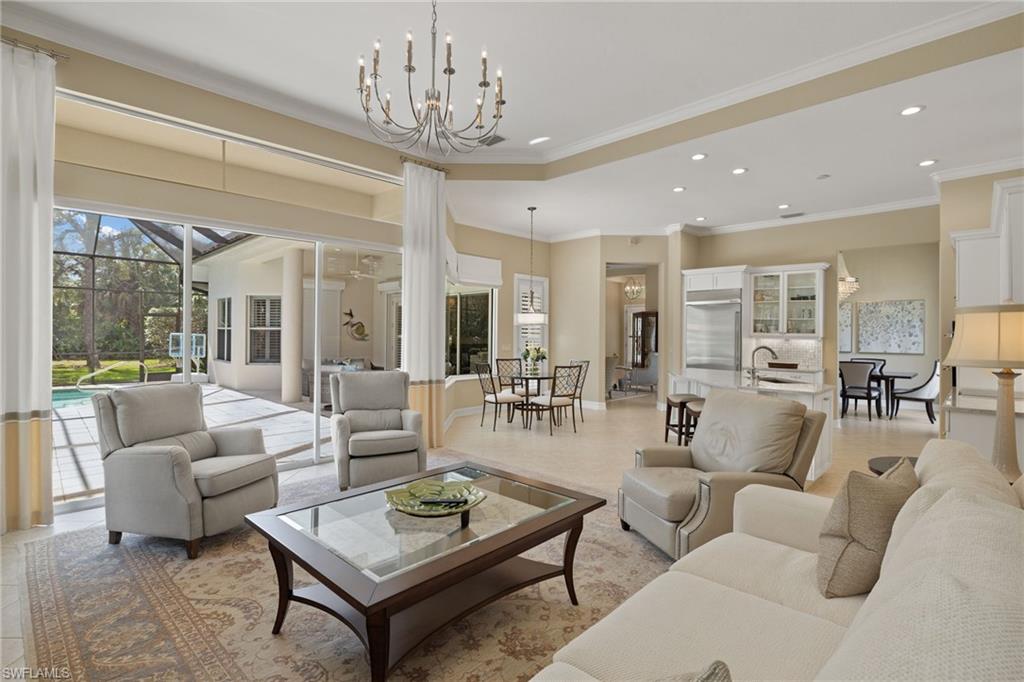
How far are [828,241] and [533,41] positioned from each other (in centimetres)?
602

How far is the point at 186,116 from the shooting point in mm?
3906

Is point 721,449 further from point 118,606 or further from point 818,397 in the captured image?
point 118,606

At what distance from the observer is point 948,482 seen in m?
1.34

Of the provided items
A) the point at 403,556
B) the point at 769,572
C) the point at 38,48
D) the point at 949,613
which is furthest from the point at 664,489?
the point at 38,48

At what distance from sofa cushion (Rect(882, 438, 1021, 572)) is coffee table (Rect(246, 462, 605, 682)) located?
1266mm

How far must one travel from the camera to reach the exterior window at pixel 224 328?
4.35m

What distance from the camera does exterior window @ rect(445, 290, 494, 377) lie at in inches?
300

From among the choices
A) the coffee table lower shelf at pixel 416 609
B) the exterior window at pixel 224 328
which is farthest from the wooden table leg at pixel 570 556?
the exterior window at pixel 224 328

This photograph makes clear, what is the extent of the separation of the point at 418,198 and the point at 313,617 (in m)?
4.27

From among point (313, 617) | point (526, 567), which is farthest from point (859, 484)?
point (313, 617)

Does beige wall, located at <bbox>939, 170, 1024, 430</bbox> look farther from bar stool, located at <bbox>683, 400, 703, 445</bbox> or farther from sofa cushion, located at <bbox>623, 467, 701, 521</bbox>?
sofa cushion, located at <bbox>623, 467, 701, 521</bbox>

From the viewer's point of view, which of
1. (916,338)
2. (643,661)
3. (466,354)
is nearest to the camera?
(643,661)

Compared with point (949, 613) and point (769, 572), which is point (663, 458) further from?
point (949, 613)

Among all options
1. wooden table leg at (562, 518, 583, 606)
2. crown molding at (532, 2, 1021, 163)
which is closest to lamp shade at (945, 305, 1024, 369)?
wooden table leg at (562, 518, 583, 606)
